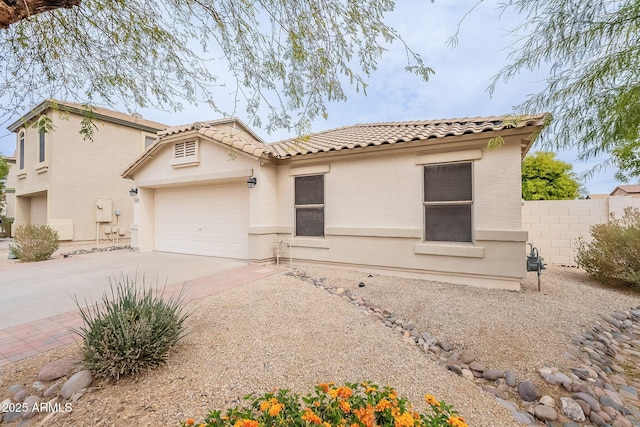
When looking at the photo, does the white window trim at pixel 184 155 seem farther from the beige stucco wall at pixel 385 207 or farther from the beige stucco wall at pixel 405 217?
the beige stucco wall at pixel 405 217

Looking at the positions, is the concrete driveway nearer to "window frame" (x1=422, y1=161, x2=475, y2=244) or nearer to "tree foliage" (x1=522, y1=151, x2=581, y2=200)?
"window frame" (x1=422, y1=161, x2=475, y2=244)

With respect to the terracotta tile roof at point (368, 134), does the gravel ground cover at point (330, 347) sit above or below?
below

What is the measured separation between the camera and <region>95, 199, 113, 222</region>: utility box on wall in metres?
13.9

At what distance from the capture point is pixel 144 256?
9836 millimetres

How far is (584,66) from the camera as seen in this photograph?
3.07 m

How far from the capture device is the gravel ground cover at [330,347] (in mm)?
2410

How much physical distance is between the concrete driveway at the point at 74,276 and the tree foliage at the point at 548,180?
56.8ft

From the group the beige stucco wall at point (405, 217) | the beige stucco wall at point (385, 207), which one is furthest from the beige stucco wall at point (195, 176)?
the beige stucco wall at point (405, 217)

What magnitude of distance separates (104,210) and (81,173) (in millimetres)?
2023

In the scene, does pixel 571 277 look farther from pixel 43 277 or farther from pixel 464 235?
pixel 43 277

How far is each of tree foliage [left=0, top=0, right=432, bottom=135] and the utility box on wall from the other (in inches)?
470

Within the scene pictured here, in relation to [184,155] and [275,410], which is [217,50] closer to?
[275,410]

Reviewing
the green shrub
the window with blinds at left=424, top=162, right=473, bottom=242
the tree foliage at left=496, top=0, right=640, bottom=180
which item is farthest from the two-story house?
the tree foliage at left=496, top=0, right=640, bottom=180

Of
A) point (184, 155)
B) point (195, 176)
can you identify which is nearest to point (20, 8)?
point (195, 176)
